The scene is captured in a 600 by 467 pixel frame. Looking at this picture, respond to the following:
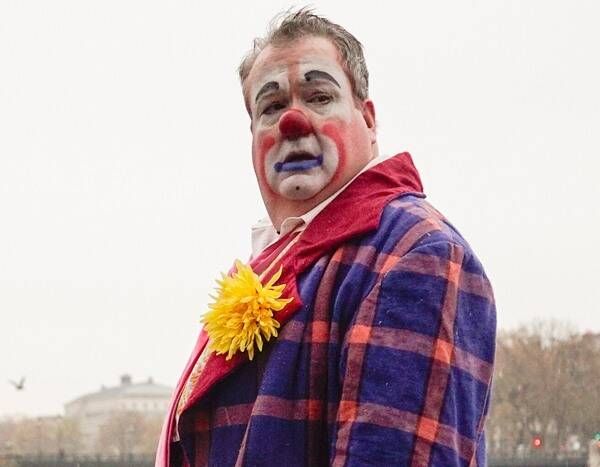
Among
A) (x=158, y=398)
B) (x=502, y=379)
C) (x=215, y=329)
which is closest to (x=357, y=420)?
(x=215, y=329)

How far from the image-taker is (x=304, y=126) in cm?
312

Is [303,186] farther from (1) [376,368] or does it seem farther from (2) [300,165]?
(1) [376,368]

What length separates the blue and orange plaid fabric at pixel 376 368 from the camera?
2.54m

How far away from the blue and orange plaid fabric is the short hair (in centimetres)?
48

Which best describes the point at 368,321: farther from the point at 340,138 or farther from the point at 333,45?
the point at 333,45

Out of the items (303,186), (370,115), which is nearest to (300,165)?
(303,186)

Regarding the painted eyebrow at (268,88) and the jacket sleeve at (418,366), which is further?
the painted eyebrow at (268,88)

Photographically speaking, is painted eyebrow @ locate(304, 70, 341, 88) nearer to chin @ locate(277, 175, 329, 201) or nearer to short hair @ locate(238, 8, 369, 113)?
short hair @ locate(238, 8, 369, 113)

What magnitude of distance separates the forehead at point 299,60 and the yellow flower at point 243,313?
56cm

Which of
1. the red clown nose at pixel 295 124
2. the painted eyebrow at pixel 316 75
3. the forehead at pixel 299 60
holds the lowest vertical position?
the red clown nose at pixel 295 124

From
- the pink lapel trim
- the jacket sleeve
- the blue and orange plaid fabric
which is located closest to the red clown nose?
the pink lapel trim

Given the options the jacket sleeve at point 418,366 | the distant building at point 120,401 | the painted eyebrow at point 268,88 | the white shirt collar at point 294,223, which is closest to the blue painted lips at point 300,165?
the white shirt collar at point 294,223

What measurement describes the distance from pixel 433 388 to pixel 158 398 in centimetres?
16150

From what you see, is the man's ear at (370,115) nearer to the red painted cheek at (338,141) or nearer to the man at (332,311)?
the man at (332,311)
